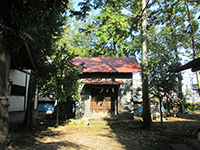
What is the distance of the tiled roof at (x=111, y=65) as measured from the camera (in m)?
12.3

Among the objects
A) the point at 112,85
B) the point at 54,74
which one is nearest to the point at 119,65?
the point at 112,85

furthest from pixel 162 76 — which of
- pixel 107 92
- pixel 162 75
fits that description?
pixel 107 92

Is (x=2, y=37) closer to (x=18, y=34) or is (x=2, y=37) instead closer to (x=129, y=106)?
(x=18, y=34)

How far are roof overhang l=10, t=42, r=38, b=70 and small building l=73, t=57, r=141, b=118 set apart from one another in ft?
17.0

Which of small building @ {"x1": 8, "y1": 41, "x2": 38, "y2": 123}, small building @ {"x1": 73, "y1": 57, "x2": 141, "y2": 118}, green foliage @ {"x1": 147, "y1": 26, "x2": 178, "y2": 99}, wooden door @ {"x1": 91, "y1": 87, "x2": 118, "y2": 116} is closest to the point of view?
small building @ {"x1": 8, "y1": 41, "x2": 38, "y2": 123}

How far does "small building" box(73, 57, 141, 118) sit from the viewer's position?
11836 mm

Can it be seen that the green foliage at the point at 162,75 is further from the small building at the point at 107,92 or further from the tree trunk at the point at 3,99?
the tree trunk at the point at 3,99

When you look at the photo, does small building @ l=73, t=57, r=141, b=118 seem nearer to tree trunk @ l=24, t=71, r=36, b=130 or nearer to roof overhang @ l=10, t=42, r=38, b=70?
tree trunk @ l=24, t=71, r=36, b=130

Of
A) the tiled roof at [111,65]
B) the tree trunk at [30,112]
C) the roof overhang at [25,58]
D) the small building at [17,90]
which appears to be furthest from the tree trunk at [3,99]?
the tiled roof at [111,65]

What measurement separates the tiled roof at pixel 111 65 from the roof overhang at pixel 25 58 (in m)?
5.48

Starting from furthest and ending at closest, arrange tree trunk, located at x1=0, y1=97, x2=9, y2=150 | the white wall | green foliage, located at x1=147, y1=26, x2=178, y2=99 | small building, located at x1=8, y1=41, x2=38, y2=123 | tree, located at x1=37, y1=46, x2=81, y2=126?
1. the white wall
2. tree, located at x1=37, y1=46, x2=81, y2=126
3. green foliage, located at x1=147, y1=26, x2=178, y2=99
4. small building, located at x1=8, y1=41, x2=38, y2=123
5. tree trunk, located at x1=0, y1=97, x2=9, y2=150

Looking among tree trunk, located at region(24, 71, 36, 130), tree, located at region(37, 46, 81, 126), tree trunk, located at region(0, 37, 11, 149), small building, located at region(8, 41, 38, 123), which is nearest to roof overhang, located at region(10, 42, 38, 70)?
small building, located at region(8, 41, 38, 123)

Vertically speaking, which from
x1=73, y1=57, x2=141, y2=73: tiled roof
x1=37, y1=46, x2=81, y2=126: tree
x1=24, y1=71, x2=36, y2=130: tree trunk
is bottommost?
x1=24, y1=71, x2=36, y2=130: tree trunk

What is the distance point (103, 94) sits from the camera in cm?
1244
